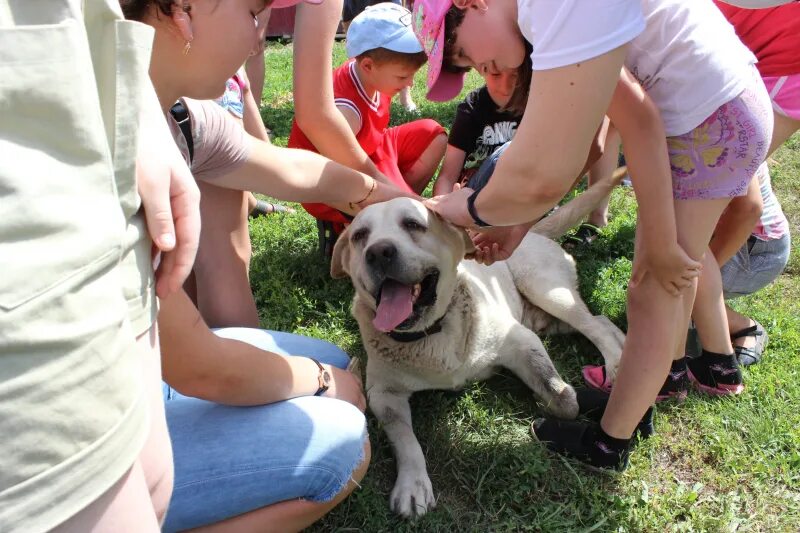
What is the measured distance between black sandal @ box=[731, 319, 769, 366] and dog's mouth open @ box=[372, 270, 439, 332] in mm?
1644

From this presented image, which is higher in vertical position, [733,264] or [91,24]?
[91,24]

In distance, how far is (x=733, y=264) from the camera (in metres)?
3.26

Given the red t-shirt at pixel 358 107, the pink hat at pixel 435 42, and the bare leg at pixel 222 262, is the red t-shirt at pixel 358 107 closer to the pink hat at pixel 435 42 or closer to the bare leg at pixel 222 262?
the bare leg at pixel 222 262

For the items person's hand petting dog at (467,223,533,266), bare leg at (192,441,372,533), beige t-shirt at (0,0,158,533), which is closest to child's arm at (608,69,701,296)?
person's hand petting dog at (467,223,533,266)

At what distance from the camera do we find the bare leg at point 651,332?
2.19 meters

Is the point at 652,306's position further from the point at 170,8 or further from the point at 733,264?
the point at 170,8

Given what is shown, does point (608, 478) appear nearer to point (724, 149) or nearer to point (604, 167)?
point (724, 149)

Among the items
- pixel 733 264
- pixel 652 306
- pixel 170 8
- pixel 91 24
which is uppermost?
pixel 91 24

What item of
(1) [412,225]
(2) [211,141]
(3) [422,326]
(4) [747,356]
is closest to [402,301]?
(3) [422,326]

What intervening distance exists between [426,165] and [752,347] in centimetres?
265

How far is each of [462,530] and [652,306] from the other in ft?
3.73

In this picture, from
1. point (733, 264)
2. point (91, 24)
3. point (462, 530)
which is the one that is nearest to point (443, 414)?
point (462, 530)

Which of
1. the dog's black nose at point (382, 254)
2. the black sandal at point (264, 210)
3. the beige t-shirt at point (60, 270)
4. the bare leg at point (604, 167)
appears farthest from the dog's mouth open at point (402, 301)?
the black sandal at point (264, 210)

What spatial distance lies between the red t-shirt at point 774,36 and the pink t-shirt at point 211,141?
2.43 m
